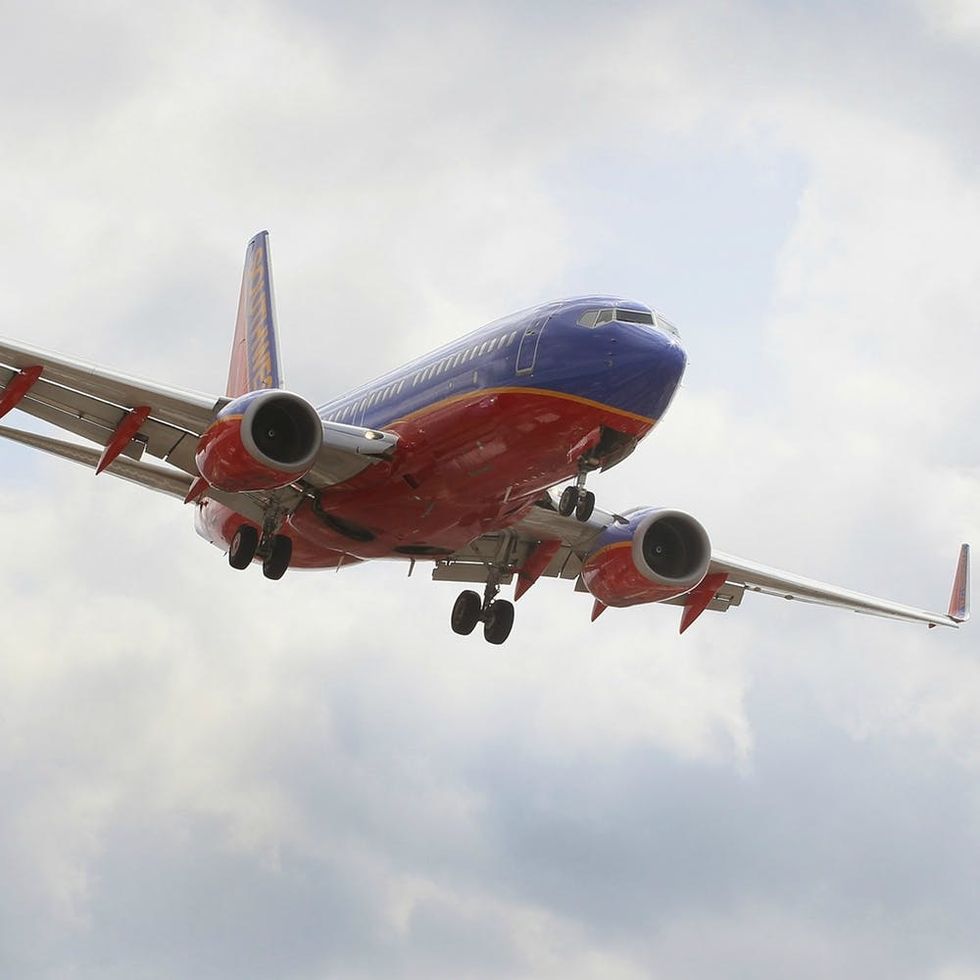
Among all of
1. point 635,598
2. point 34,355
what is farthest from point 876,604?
point 34,355

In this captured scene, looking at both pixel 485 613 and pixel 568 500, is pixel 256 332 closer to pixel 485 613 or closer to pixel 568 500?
pixel 485 613

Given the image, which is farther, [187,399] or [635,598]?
[635,598]

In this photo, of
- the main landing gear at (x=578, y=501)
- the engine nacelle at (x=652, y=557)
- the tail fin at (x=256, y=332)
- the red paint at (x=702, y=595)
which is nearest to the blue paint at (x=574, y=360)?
the main landing gear at (x=578, y=501)

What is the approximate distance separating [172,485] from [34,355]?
6.76m

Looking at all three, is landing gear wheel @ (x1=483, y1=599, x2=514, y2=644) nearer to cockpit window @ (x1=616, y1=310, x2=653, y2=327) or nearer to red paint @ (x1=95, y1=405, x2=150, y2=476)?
red paint @ (x1=95, y1=405, x2=150, y2=476)

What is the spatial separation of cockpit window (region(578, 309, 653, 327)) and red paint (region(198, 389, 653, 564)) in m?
1.57

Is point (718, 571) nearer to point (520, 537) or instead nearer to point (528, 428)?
point (520, 537)

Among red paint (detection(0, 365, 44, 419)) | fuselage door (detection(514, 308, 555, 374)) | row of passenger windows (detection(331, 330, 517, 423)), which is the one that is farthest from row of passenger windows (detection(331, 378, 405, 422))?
Answer: red paint (detection(0, 365, 44, 419))

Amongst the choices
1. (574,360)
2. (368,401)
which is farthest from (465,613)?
(574,360)

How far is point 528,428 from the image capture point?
97.9 ft

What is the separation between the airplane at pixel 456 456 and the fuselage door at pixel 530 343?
3 centimetres

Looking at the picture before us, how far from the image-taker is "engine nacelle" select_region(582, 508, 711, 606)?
3662 cm

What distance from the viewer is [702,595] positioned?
39750mm

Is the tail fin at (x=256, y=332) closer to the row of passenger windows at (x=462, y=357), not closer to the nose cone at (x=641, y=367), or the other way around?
the row of passenger windows at (x=462, y=357)
